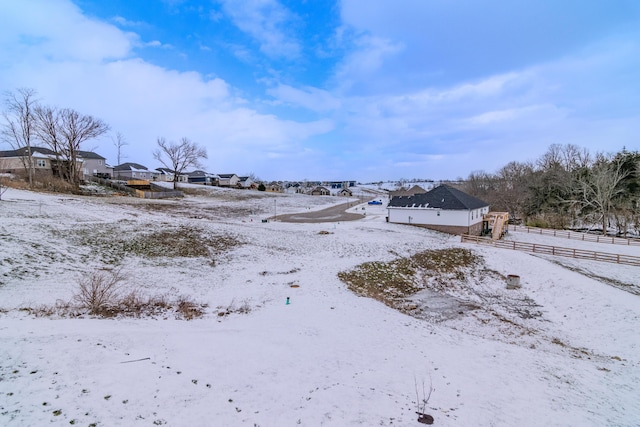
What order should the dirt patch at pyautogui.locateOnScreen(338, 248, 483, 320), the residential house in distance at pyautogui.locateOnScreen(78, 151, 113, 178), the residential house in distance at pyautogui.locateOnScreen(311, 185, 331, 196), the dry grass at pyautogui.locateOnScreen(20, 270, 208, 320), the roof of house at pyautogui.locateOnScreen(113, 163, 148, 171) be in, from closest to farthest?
the dry grass at pyautogui.locateOnScreen(20, 270, 208, 320)
the dirt patch at pyautogui.locateOnScreen(338, 248, 483, 320)
the residential house in distance at pyautogui.locateOnScreen(78, 151, 113, 178)
the roof of house at pyautogui.locateOnScreen(113, 163, 148, 171)
the residential house in distance at pyautogui.locateOnScreen(311, 185, 331, 196)

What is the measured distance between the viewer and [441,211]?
127ft

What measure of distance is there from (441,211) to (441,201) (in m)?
1.57

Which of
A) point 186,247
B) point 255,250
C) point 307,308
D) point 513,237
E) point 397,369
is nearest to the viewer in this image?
point 397,369

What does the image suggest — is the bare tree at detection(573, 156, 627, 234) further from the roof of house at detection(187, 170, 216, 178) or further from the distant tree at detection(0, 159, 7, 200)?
the roof of house at detection(187, 170, 216, 178)

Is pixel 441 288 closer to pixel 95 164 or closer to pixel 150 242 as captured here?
pixel 150 242

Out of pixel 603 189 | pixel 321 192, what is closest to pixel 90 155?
pixel 321 192

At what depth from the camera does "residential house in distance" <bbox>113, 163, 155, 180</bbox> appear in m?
79.6

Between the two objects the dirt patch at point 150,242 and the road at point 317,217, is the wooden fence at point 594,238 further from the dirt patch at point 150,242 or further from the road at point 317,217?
the dirt patch at point 150,242

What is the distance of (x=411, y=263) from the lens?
25.3 metres

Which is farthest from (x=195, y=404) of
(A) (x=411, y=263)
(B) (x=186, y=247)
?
(A) (x=411, y=263)

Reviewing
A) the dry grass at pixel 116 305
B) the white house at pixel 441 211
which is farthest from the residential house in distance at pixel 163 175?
the dry grass at pixel 116 305

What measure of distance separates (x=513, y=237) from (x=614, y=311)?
949 inches

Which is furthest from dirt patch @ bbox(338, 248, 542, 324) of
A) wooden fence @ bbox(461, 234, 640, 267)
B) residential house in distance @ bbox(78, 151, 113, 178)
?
residential house in distance @ bbox(78, 151, 113, 178)

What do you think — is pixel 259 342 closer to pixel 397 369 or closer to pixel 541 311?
pixel 397 369
